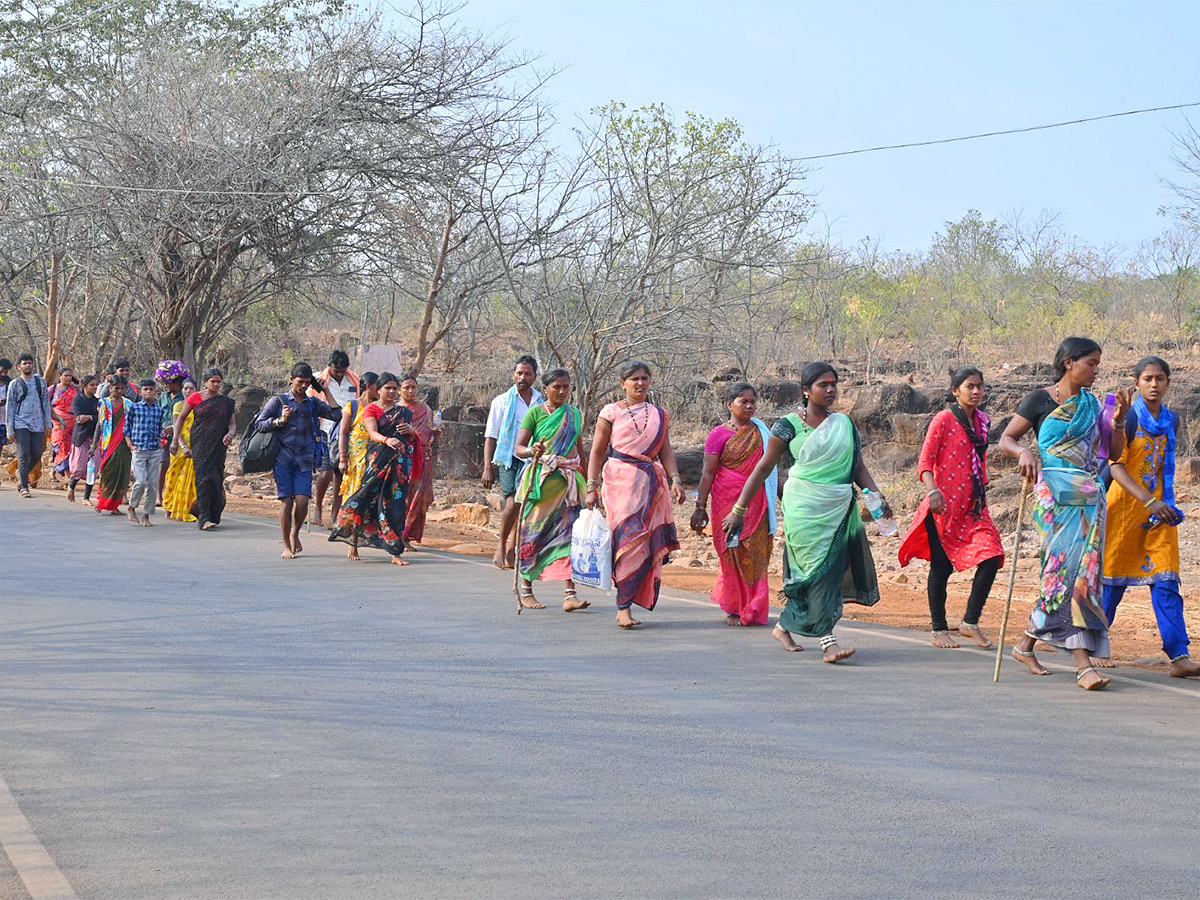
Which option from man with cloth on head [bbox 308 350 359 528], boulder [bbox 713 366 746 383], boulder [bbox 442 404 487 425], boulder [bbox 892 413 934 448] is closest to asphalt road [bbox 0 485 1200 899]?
man with cloth on head [bbox 308 350 359 528]

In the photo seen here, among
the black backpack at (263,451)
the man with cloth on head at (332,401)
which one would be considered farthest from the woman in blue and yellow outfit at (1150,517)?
the man with cloth on head at (332,401)

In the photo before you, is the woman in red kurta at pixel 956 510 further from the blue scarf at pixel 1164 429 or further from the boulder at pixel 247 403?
the boulder at pixel 247 403

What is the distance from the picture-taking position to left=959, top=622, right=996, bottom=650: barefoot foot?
9.05 meters

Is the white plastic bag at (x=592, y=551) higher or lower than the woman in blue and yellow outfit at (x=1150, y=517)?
lower

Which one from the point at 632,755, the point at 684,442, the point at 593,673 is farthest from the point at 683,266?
the point at 632,755

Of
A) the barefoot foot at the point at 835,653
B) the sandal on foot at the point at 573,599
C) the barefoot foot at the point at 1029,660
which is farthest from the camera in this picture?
the sandal on foot at the point at 573,599

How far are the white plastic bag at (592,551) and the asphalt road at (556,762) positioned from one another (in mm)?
372

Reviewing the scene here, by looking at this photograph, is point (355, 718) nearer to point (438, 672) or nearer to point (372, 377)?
point (438, 672)

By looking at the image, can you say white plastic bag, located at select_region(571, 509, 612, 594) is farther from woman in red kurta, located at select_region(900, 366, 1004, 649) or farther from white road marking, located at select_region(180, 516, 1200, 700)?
woman in red kurta, located at select_region(900, 366, 1004, 649)

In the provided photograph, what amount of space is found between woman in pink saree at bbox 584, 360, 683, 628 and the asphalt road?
36cm

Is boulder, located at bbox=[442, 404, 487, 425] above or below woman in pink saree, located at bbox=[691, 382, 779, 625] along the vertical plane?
above

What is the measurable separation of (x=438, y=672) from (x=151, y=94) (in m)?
18.2

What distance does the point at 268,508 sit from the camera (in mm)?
18922

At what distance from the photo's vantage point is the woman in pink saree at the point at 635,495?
384 inches
